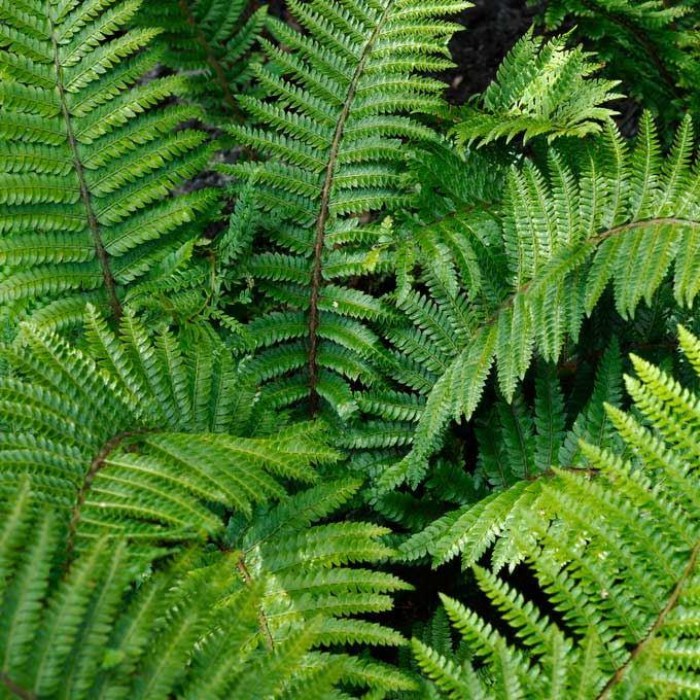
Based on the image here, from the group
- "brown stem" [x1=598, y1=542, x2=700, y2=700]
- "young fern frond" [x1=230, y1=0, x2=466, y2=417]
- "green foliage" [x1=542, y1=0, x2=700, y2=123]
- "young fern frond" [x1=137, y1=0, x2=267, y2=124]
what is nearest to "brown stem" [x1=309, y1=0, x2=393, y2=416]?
"young fern frond" [x1=230, y1=0, x2=466, y2=417]

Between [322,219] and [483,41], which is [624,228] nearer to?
[322,219]

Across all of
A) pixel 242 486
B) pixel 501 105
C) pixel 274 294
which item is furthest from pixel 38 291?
pixel 501 105

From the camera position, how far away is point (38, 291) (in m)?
2.56

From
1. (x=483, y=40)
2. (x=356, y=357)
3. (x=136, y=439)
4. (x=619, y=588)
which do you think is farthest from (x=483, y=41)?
(x=619, y=588)

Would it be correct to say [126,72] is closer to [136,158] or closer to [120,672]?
[136,158]

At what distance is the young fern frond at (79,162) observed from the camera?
2518 millimetres

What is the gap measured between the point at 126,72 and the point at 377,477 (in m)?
1.58

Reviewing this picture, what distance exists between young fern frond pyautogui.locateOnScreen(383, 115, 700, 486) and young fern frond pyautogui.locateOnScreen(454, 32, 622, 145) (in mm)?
102

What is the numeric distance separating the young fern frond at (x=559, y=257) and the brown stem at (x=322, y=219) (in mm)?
362

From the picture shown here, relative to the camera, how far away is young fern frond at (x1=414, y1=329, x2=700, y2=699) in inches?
67.9

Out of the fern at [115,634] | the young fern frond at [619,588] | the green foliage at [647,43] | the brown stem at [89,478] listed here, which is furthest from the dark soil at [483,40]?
the fern at [115,634]

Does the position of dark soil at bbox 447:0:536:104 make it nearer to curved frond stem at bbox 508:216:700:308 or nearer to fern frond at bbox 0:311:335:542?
curved frond stem at bbox 508:216:700:308

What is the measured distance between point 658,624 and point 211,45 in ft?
8.37

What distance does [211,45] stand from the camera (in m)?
3.08
